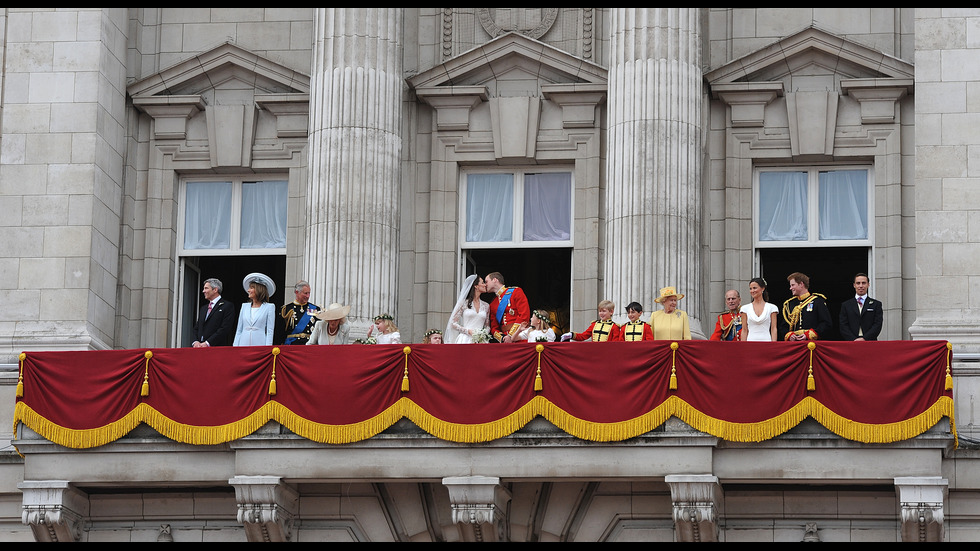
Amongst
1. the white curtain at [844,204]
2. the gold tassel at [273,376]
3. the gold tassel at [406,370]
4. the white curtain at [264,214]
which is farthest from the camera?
the white curtain at [264,214]

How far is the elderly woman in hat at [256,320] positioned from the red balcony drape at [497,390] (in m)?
1.09

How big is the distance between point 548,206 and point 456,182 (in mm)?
1671

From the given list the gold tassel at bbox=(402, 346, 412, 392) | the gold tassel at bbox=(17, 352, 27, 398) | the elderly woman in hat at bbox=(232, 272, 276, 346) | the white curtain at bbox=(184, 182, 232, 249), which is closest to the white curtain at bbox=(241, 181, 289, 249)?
the white curtain at bbox=(184, 182, 232, 249)

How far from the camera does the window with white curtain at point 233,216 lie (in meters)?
37.8

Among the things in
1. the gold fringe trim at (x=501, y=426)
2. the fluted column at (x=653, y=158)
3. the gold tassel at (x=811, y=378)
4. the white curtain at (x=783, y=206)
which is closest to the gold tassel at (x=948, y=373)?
the gold fringe trim at (x=501, y=426)

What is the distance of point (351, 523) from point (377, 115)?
7198mm

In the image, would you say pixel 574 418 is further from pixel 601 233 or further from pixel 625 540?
pixel 601 233

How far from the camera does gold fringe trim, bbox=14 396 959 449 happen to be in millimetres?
30578

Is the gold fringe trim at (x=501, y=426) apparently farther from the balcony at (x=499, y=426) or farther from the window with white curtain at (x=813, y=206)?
the window with white curtain at (x=813, y=206)

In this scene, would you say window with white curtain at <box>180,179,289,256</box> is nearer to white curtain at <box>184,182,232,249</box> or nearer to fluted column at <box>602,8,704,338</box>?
white curtain at <box>184,182,232,249</box>

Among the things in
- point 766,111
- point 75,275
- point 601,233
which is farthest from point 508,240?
point 75,275

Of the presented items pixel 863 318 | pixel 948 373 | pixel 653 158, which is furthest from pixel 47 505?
pixel 948 373

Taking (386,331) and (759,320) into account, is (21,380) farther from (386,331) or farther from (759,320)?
(759,320)
